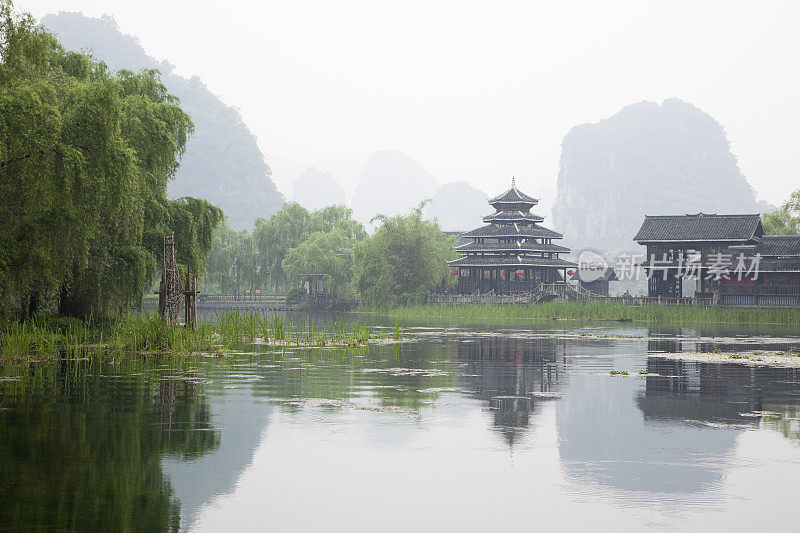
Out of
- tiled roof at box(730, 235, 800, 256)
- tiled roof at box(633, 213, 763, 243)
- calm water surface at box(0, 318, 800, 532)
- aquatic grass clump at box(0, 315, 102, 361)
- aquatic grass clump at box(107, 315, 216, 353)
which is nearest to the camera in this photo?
calm water surface at box(0, 318, 800, 532)

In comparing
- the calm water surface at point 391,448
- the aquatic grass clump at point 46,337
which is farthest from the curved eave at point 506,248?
the calm water surface at point 391,448

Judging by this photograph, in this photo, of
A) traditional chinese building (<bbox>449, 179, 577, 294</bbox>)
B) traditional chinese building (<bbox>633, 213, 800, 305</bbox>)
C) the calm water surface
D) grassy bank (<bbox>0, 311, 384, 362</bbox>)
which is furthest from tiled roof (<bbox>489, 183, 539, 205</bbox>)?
the calm water surface

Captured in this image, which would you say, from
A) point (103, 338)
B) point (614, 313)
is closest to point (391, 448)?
point (103, 338)

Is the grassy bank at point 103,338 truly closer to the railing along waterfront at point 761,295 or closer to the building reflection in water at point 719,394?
the building reflection in water at point 719,394

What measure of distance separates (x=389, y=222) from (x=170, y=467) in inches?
2955

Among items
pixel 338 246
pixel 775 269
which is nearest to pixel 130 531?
pixel 775 269

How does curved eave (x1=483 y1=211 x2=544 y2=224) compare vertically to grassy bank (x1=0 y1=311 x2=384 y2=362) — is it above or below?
above

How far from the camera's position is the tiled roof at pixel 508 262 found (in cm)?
9194

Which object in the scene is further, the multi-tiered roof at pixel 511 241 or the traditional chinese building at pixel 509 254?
the multi-tiered roof at pixel 511 241

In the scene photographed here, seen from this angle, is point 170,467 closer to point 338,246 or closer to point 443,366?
point 443,366

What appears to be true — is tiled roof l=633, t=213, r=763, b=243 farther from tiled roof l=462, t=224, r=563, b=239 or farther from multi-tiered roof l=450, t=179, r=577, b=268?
tiled roof l=462, t=224, r=563, b=239

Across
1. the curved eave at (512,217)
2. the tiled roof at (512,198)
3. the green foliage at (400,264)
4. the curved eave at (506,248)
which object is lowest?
the green foliage at (400,264)

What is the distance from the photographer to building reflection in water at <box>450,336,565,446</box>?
20.5 meters

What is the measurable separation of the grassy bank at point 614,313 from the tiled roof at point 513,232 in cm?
1601
